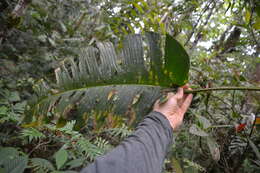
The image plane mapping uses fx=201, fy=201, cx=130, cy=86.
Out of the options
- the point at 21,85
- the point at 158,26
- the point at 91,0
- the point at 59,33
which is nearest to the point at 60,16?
the point at 59,33

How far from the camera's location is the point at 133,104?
956 mm

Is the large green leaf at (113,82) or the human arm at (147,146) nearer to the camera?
the human arm at (147,146)

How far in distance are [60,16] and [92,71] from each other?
2.48 meters

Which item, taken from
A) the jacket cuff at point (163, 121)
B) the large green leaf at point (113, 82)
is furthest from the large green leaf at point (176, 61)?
the jacket cuff at point (163, 121)

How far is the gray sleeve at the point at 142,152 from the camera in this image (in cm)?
64

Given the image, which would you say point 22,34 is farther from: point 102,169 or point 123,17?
point 102,169

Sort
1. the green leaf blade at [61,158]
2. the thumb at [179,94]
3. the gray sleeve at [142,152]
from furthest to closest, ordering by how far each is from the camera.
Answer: the green leaf blade at [61,158]
the thumb at [179,94]
the gray sleeve at [142,152]

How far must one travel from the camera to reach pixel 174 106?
3.08ft

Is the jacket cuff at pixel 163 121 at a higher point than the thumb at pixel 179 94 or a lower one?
lower

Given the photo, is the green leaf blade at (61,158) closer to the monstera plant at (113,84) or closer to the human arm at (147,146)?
the monstera plant at (113,84)

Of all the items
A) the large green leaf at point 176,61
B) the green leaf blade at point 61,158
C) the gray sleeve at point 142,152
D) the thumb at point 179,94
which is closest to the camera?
the gray sleeve at point 142,152

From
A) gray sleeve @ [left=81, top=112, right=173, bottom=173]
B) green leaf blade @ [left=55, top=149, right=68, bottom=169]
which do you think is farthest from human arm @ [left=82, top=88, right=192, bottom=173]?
green leaf blade @ [left=55, top=149, right=68, bottom=169]

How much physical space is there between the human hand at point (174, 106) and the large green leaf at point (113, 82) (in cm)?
5

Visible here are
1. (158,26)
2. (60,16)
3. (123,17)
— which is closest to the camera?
(158,26)
